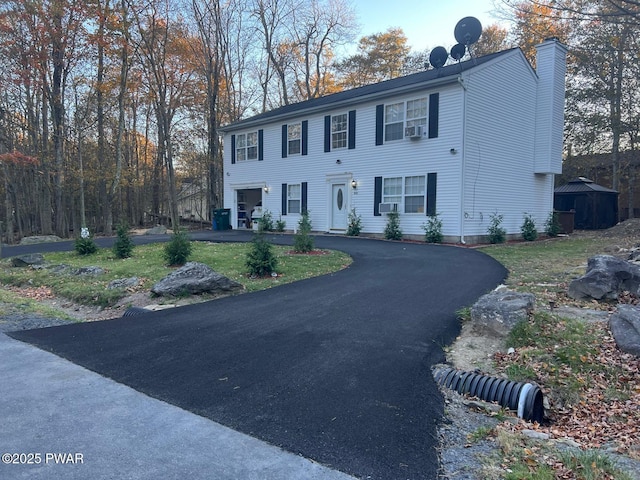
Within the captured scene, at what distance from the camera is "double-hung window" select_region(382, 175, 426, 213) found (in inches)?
540

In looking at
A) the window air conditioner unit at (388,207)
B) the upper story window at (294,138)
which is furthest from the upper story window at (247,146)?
the window air conditioner unit at (388,207)

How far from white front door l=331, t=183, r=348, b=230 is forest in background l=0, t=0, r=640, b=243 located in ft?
24.7

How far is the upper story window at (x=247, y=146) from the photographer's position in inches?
757

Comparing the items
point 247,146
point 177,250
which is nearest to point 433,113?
point 177,250

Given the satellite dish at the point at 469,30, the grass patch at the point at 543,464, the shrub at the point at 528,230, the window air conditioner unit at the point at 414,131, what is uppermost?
the satellite dish at the point at 469,30

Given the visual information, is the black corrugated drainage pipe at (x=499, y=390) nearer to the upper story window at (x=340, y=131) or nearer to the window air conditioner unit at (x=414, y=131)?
the window air conditioner unit at (x=414, y=131)

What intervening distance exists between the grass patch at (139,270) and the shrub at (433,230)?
13.1 ft

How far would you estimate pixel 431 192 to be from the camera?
13.4 meters

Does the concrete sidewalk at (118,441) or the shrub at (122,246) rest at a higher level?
the shrub at (122,246)

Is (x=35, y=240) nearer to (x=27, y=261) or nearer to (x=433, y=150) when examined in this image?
(x=27, y=261)

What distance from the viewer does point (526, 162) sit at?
1537 cm

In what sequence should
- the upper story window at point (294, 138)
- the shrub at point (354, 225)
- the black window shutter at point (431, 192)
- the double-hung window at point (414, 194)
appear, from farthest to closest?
1. the upper story window at point (294, 138)
2. the shrub at point (354, 225)
3. the double-hung window at point (414, 194)
4. the black window shutter at point (431, 192)

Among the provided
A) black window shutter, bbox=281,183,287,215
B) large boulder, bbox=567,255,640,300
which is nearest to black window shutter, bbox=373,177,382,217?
black window shutter, bbox=281,183,287,215

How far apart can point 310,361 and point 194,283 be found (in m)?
3.41
